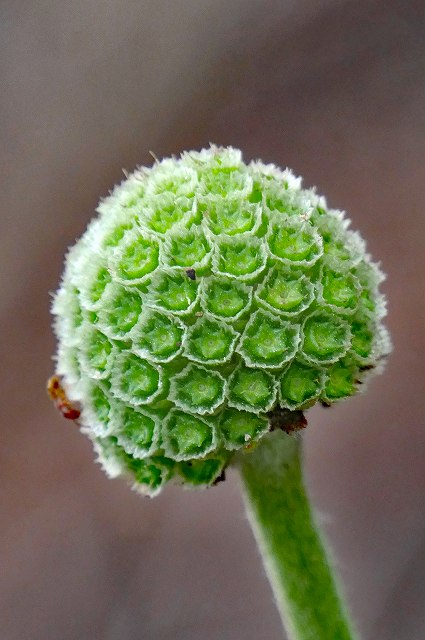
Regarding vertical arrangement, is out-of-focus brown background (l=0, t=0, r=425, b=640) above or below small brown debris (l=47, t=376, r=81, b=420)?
above

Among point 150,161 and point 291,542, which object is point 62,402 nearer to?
point 291,542

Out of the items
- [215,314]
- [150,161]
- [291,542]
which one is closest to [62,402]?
[215,314]

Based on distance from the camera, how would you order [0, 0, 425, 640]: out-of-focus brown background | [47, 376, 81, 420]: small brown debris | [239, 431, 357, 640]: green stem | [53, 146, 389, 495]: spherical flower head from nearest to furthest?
[53, 146, 389, 495]: spherical flower head, [239, 431, 357, 640]: green stem, [47, 376, 81, 420]: small brown debris, [0, 0, 425, 640]: out-of-focus brown background

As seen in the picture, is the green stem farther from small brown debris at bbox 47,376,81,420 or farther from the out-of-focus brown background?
the out-of-focus brown background

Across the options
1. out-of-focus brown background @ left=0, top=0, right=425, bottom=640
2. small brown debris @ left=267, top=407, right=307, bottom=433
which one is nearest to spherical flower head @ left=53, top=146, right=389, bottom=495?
small brown debris @ left=267, top=407, right=307, bottom=433

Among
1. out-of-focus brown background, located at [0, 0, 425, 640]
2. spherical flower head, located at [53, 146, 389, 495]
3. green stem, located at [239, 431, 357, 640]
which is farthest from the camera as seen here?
out-of-focus brown background, located at [0, 0, 425, 640]

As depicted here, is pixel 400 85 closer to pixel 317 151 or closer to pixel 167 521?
pixel 317 151
